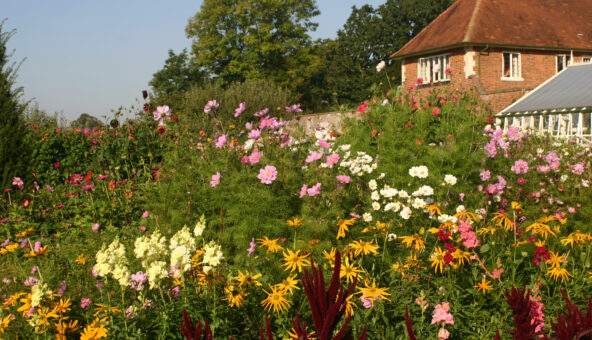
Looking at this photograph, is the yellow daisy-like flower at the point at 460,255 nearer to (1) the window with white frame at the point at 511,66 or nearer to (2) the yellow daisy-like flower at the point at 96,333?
(2) the yellow daisy-like flower at the point at 96,333

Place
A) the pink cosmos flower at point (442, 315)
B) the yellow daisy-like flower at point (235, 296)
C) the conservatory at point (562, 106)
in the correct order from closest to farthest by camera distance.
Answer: the pink cosmos flower at point (442, 315) < the yellow daisy-like flower at point (235, 296) < the conservatory at point (562, 106)

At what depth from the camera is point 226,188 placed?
4.30 m

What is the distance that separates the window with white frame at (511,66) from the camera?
24.3m

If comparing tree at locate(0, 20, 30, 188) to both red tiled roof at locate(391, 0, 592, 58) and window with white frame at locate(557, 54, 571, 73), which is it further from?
window with white frame at locate(557, 54, 571, 73)

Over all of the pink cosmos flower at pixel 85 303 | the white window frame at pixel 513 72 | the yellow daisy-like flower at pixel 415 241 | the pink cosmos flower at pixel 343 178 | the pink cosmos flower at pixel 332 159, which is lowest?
the pink cosmos flower at pixel 85 303

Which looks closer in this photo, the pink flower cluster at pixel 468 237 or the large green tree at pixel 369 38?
the pink flower cluster at pixel 468 237

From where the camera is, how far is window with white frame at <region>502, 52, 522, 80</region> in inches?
955

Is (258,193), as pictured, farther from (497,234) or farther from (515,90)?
(515,90)

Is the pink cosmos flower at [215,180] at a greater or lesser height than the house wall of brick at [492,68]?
lesser

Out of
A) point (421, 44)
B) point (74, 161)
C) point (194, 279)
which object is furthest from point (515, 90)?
point (194, 279)

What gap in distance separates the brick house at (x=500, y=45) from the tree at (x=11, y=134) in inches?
705

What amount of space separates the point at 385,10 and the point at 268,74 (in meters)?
11.4

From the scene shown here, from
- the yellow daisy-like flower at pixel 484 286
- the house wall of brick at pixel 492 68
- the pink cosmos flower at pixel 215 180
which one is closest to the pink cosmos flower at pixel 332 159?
the pink cosmos flower at pixel 215 180

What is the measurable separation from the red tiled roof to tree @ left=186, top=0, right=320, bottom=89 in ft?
43.8
